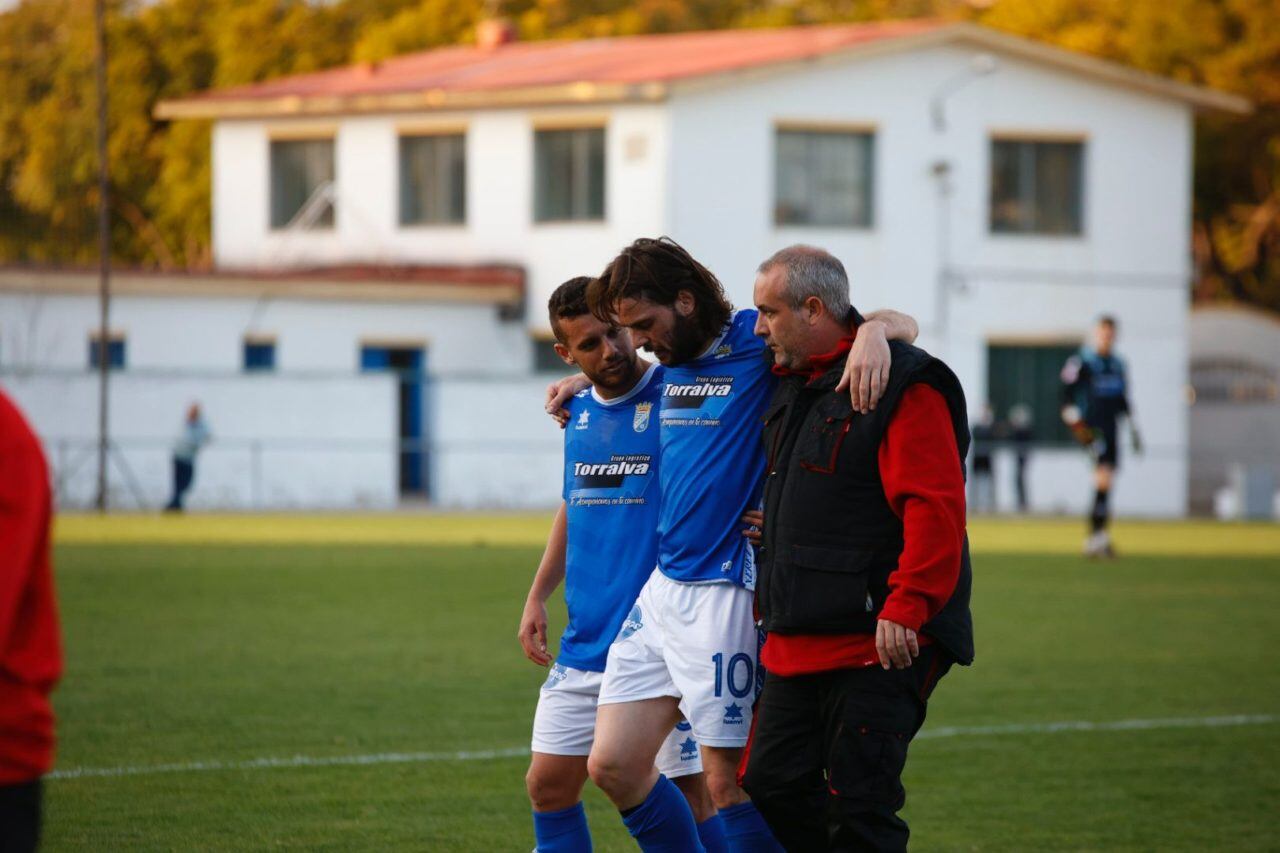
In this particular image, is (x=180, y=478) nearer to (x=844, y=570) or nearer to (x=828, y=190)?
(x=828, y=190)

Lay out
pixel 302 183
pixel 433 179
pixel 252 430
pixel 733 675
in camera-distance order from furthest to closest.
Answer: pixel 302 183
pixel 433 179
pixel 252 430
pixel 733 675

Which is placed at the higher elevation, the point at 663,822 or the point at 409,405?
the point at 663,822

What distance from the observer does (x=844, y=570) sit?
5.07 m

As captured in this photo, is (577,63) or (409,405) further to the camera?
(577,63)

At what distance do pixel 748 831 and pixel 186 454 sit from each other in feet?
82.3

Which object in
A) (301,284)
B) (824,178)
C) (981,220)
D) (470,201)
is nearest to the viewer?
(301,284)

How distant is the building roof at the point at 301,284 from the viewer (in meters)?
33.6

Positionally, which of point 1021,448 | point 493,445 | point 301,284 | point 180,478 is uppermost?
point 301,284

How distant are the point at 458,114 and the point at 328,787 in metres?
30.2

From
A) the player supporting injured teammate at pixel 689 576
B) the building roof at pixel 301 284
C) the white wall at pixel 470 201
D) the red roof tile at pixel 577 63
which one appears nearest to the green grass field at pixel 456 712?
the player supporting injured teammate at pixel 689 576

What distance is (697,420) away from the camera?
5.62 metres

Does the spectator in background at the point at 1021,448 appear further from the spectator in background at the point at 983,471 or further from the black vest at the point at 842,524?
the black vest at the point at 842,524

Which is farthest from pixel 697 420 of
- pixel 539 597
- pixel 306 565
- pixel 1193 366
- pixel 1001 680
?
pixel 1193 366

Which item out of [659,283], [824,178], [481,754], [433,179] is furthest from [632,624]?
[433,179]
